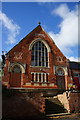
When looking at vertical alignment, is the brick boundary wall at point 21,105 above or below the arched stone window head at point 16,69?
below

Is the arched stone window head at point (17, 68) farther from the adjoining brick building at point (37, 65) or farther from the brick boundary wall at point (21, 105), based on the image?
the brick boundary wall at point (21, 105)

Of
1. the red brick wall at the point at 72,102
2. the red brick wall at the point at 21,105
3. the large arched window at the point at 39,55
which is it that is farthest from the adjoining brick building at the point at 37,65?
the red brick wall at the point at 21,105

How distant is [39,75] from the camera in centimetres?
2027

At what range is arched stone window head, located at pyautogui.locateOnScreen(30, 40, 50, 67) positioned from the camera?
21.0m

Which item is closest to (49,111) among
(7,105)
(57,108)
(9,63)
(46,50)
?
(57,108)

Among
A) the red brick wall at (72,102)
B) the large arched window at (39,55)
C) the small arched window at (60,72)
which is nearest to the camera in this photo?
the red brick wall at (72,102)

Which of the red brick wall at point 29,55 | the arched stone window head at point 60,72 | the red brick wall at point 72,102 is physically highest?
the red brick wall at point 29,55

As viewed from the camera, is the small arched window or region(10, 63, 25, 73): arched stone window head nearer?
region(10, 63, 25, 73): arched stone window head

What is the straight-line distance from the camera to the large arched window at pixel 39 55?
2103 cm

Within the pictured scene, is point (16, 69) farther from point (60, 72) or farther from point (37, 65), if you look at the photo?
point (60, 72)

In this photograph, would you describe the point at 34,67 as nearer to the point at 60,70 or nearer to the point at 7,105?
the point at 60,70

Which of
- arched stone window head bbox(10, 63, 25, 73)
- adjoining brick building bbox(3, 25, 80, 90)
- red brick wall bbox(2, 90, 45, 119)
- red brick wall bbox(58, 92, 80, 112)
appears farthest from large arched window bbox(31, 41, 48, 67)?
red brick wall bbox(2, 90, 45, 119)

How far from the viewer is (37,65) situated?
20.8m

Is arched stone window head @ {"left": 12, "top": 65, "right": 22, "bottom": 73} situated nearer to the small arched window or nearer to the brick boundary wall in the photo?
the small arched window
